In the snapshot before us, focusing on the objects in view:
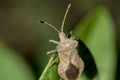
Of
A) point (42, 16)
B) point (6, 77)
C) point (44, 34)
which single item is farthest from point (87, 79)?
point (42, 16)

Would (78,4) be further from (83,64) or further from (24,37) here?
(83,64)

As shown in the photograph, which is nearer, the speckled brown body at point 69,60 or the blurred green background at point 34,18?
the speckled brown body at point 69,60

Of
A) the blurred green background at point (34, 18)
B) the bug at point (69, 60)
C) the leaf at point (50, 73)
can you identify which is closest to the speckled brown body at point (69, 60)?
the bug at point (69, 60)

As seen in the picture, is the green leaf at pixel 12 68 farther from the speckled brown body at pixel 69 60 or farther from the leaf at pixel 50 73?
the leaf at pixel 50 73

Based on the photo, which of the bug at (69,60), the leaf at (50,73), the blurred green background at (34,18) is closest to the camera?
the leaf at (50,73)

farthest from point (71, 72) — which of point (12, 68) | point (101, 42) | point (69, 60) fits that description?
point (12, 68)

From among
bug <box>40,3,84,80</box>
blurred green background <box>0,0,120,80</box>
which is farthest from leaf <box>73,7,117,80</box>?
blurred green background <box>0,0,120,80</box>

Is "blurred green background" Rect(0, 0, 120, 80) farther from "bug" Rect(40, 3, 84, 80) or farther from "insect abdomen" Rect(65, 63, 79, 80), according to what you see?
"insect abdomen" Rect(65, 63, 79, 80)
